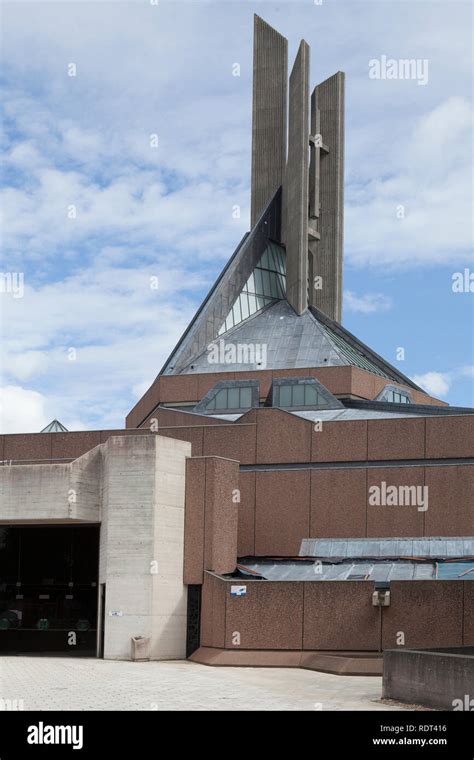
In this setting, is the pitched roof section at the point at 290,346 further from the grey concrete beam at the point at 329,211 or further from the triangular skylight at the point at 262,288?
the grey concrete beam at the point at 329,211

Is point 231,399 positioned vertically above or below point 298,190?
below

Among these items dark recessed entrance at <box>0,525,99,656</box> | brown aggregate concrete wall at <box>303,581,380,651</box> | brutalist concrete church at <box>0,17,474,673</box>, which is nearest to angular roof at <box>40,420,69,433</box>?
brutalist concrete church at <box>0,17,474,673</box>

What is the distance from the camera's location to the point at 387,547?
37125 millimetres

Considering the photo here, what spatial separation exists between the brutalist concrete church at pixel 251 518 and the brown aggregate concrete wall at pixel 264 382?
6 cm

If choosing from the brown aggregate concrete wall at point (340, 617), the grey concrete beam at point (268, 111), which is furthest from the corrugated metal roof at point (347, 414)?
the grey concrete beam at point (268, 111)

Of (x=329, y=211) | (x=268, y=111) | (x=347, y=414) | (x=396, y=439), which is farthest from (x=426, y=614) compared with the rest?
(x=268, y=111)

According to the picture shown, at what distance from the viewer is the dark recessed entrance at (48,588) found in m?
40.1

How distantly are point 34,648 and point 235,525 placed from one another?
9.95m

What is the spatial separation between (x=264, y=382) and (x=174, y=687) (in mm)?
26056

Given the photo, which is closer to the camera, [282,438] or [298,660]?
[298,660]

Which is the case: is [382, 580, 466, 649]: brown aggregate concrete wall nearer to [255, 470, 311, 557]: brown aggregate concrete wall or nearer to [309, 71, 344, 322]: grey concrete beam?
[255, 470, 311, 557]: brown aggregate concrete wall

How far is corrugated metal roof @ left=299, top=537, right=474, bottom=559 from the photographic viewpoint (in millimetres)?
36219

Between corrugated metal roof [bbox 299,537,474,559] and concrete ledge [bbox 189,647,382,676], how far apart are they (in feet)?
18.4

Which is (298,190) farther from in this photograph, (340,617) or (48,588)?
(340,617)
